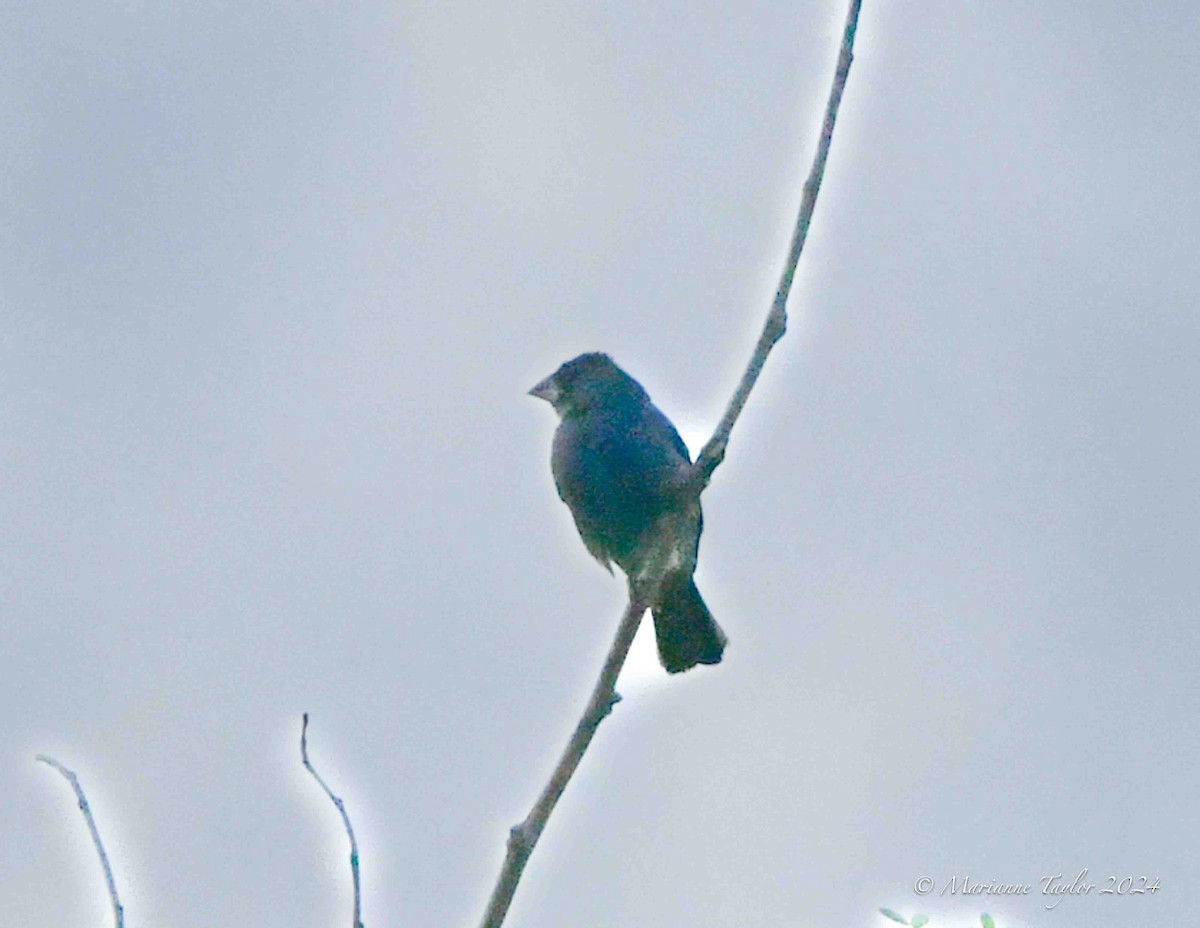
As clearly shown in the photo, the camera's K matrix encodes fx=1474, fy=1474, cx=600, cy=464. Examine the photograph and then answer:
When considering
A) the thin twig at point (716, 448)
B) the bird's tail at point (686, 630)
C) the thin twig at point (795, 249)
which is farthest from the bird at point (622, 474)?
the thin twig at point (795, 249)

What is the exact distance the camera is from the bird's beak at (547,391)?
6215 millimetres

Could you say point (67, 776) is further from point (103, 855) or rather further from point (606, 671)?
point (606, 671)

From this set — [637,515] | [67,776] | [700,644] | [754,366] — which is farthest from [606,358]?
[67,776]

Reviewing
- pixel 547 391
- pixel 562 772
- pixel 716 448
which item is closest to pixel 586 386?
pixel 547 391

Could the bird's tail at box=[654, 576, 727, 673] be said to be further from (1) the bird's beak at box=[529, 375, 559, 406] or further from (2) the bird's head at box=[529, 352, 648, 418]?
(1) the bird's beak at box=[529, 375, 559, 406]

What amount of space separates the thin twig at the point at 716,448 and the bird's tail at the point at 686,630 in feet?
5.48

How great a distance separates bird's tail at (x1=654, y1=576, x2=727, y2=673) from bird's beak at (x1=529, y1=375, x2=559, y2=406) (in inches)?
60.6

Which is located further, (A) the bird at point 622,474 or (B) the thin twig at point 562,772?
(A) the bird at point 622,474

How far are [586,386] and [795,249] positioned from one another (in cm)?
323

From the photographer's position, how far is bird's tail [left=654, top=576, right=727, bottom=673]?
4852 mm

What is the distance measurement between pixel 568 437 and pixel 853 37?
2.97m

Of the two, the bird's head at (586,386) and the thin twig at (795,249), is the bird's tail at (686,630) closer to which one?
the bird's head at (586,386)

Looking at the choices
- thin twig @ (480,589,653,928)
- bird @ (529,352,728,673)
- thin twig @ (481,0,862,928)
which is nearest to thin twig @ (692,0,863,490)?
thin twig @ (481,0,862,928)

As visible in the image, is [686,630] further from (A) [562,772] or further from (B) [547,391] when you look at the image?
(A) [562,772]
